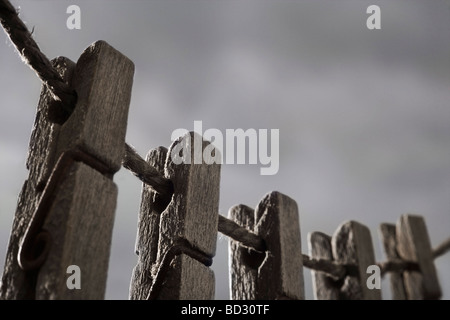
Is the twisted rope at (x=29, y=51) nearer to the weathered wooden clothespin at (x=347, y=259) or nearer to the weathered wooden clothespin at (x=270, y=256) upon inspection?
the weathered wooden clothespin at (x=270, y=256)

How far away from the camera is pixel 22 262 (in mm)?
632

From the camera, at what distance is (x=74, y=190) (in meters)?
0.64

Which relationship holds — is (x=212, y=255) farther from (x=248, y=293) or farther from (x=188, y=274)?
(x=248, y=293)

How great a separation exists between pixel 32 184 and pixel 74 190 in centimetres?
10

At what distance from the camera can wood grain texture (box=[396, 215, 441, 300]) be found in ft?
4.18

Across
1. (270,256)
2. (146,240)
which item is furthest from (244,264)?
(146,240)

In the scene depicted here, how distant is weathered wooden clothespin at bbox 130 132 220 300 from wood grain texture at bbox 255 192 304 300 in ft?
0.56

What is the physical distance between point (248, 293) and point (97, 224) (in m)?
0.44

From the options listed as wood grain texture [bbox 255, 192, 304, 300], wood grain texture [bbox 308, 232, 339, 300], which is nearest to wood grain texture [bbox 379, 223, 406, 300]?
wood grain texture [bbox 308, 232, 339, 300]

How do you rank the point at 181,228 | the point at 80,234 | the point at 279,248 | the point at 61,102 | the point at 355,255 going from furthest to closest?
1. the point at 355,255
2. the point at 279,248
3. the point at 181,228
4. the point at 61,102
5. the point at 80,234

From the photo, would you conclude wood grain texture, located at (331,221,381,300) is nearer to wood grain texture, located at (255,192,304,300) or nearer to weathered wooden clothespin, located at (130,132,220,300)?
wood grain texture, located at (255,192,304,300)

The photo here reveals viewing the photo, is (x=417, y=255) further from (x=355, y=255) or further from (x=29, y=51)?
(x=29, y=51)

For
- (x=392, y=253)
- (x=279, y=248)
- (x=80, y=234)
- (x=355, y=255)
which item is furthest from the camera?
(x=392, y=253)
